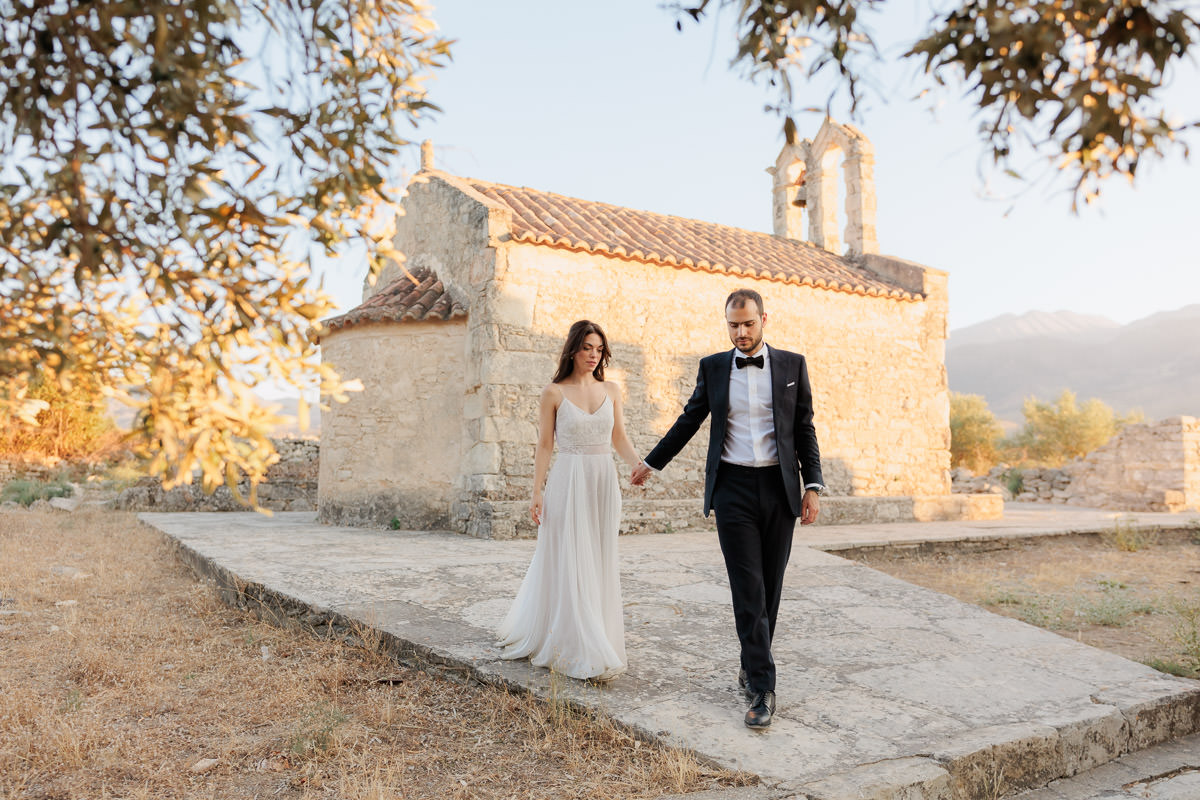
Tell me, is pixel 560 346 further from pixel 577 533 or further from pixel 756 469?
pixel 756 469

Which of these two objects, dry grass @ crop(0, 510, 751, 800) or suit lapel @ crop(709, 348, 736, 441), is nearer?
dry grass @ crop(0, 510, 751, 800)

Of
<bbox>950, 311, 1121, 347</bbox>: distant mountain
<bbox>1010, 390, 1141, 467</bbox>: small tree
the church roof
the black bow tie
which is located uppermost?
<bbox>950, 311, 1121, 347</bbox>: distant mountain

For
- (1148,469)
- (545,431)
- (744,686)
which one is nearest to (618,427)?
(545,431)

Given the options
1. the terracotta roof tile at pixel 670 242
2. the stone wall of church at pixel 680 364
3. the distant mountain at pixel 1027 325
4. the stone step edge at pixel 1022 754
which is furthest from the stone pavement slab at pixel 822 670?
the distant mountain at pixel 1027 325

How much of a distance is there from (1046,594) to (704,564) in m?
3.21

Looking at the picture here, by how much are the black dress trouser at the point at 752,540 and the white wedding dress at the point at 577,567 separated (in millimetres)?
629

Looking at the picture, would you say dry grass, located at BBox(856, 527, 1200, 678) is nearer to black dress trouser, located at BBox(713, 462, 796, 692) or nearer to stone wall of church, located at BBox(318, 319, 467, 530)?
black dress trouser, located at BBox(713, 462, 796, 692)

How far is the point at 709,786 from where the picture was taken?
2.79 m

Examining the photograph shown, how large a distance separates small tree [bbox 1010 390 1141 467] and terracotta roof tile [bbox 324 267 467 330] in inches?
861

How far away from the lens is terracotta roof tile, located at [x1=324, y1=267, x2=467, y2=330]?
949 cm

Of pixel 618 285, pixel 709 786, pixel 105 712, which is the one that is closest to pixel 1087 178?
pixel 709 786

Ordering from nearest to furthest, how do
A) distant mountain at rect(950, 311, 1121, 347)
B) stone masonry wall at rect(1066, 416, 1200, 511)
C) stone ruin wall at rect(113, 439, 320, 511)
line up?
stone ruin wall at rect(113, 439, 320, 511)
stone masonry wall at rect(1066, 416, 1200, 511)
distant mountain at rect(950, 311, 1121, 347)

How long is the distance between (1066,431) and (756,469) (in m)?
25.6

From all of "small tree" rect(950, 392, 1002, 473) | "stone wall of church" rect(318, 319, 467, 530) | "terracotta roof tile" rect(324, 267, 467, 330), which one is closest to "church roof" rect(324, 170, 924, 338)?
"terracotta roof tile" rect(324, 267, 467, 330)
